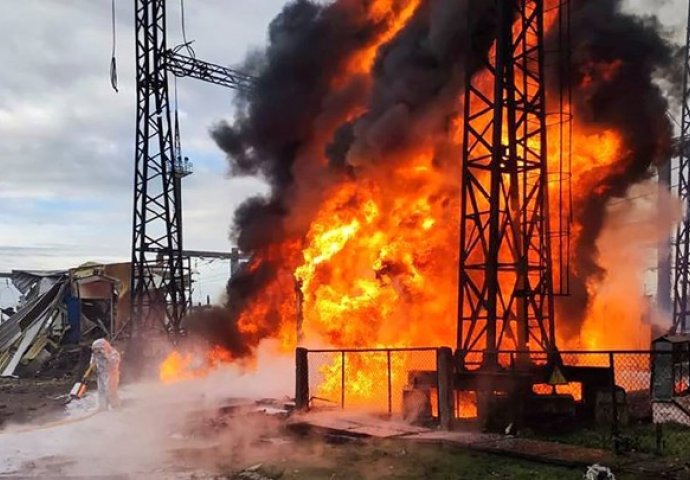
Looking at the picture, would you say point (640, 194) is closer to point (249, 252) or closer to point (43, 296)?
point (249, 252)

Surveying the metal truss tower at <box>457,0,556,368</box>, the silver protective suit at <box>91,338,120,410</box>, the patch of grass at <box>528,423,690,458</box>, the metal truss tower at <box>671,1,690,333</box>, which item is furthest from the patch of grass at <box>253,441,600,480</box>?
the metal truss tower at <box>671,1,690,333</box>

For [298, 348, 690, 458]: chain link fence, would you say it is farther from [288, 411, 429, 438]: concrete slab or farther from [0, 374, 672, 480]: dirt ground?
[0, 374, 672, 480]: dirt ground

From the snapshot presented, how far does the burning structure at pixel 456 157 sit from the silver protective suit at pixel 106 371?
6031 mm

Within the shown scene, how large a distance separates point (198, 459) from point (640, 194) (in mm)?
21935

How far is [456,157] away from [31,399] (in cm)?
1480

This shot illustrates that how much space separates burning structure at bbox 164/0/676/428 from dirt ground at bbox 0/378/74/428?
7.66 metres

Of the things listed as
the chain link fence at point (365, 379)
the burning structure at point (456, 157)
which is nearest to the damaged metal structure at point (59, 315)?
the burning structure at point (456, 157)

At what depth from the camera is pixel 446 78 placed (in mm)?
19516

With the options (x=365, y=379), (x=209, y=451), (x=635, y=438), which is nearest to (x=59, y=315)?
(x=365, y=379)

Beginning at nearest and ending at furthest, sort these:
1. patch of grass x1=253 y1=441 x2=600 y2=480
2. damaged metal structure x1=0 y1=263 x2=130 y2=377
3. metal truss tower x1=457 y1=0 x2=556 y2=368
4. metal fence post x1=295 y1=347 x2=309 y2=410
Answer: patch of grass x1=253 y1=441 x2=600 y2=480 < metal truss tower x1=457 y1=0 x2=556 y2=368 < metal fence post x1=295 y1=347 x2=309 y2=410 < damaged metal structure x1=0 y1=263 x2=130 y2=377

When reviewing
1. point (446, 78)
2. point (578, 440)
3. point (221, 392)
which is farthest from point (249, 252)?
point (578, 440)

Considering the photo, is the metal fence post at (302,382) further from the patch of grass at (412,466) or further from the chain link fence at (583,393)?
the patch of grass at (412,466)

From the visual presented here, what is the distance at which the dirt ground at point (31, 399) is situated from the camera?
18266 mm

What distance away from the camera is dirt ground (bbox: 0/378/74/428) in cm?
1827
